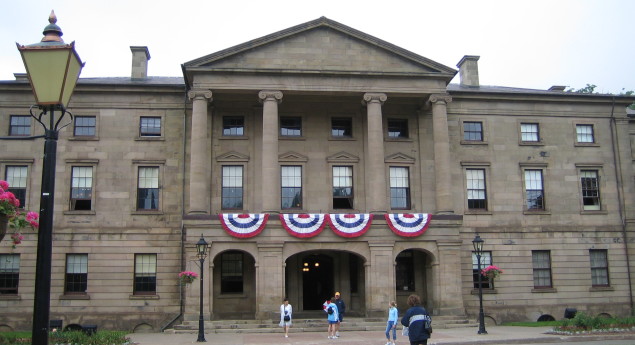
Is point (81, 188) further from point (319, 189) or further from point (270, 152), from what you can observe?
point (319, 189)

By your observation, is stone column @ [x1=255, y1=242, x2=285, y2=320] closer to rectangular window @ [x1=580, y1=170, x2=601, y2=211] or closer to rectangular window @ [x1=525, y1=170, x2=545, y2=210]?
rectangular window @ [x1=525, y1=170, x2=545, y2=210]

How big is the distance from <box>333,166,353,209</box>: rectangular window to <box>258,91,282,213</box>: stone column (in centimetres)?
411

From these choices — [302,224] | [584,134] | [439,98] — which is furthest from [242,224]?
[584,134]

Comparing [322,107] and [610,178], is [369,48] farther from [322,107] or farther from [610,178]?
[610,178]

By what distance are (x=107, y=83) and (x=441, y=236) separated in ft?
70.4

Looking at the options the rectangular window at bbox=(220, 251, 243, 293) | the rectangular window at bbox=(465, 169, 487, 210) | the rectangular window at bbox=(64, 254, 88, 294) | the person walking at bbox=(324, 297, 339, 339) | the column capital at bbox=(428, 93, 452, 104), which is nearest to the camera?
the person walking at bbox=(324, 297, 339, 339)

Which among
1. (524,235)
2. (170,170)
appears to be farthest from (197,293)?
(524,235)

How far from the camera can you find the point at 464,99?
134ft

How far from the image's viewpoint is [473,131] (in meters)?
41.0

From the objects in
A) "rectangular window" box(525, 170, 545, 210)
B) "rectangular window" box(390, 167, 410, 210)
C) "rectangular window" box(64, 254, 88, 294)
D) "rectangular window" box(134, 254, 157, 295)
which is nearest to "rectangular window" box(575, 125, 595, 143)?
"rectangular window" box(525, 170, 545, 210)

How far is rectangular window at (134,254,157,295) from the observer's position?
37.1 metres

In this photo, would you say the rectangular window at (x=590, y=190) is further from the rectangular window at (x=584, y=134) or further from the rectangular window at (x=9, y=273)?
the rectangular window at (x=9, y=273)

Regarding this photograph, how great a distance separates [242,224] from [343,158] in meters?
8.23

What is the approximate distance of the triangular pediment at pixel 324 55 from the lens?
119ft
